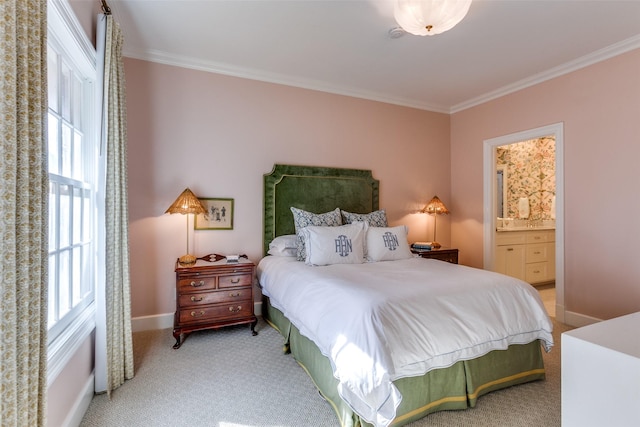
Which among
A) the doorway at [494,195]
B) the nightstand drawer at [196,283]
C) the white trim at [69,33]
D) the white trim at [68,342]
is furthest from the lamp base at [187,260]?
the doorway at [494,195]

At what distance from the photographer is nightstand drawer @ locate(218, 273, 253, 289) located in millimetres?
2889

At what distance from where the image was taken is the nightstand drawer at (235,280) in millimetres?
2889

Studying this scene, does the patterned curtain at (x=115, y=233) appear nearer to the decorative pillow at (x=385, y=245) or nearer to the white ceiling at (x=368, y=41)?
the white ceiling at (x=368, y=41)

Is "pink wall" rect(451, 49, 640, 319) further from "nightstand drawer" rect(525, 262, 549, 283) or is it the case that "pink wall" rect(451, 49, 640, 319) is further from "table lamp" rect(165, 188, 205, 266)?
"table lamp" rect(165, 188, 205, 266)

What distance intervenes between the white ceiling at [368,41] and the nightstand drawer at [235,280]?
2.16 meters

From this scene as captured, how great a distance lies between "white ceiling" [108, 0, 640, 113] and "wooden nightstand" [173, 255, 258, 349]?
206 centimetres

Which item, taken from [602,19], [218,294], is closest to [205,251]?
[218,294]

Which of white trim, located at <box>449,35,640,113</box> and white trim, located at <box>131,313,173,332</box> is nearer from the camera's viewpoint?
white trim, located at <box>449,35,640,113</box>

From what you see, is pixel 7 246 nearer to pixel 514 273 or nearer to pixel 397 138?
pixel 397 138

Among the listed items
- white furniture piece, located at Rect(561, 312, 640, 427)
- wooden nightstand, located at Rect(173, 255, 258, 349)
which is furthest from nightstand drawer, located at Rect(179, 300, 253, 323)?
white furniture piece, located at Rect(561, 312, 640, 427)

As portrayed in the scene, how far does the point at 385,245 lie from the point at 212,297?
171cm

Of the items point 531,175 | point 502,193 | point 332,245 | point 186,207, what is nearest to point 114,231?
point 186,207

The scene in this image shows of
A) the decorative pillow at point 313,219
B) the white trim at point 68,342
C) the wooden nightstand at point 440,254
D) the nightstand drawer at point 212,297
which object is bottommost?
the nightstand drawer at point 212,297

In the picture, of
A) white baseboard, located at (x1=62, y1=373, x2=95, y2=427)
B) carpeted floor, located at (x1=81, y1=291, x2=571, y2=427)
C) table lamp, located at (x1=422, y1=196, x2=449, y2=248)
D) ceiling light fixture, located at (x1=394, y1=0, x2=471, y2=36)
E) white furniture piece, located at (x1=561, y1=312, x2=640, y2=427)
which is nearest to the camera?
white furniture piece, located at (x1=561, y1=312, x2=640, y2=427)
